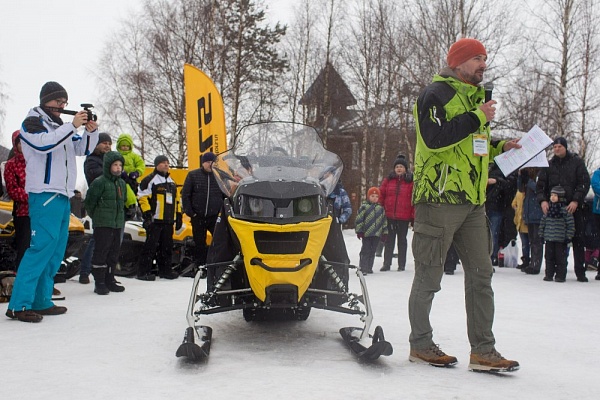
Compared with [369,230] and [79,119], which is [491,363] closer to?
[79,119]

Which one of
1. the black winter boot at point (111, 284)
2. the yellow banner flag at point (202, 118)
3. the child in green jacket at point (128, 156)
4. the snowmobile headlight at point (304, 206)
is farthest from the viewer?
the yellow banner flag at point (202, 118)

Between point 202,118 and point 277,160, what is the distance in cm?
920

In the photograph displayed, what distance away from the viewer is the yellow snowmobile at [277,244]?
414cm

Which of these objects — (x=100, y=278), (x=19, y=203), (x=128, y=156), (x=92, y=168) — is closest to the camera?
(x=19, y=203)

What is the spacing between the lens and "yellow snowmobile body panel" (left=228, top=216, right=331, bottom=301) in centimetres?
412

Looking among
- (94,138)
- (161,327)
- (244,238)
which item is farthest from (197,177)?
(244,238)

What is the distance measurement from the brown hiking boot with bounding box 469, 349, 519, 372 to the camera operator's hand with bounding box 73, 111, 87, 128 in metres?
3.50

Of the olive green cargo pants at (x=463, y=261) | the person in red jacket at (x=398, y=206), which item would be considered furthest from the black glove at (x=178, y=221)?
the olive green cargo pants at (x=463, y=261)

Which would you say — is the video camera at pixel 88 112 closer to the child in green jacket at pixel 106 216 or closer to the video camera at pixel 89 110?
the video camera at pixel 89 110

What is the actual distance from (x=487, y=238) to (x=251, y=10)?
76.8ft

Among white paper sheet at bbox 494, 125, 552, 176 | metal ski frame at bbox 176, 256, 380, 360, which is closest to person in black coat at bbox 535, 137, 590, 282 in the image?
white paper sheet at bbox 494, 125, 552, 176

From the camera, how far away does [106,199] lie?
7.14 metres

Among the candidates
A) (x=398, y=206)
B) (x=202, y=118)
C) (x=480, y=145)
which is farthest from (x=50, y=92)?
(x=202, y=118)

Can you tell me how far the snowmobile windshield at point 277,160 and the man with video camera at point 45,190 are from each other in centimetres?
134
